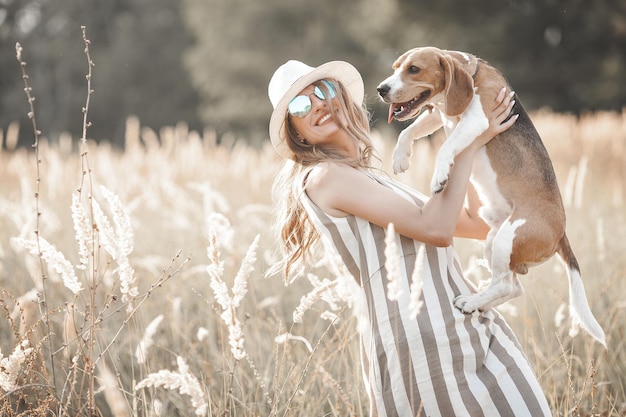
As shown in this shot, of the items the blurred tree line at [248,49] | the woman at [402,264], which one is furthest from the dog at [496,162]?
the blurred tree line at [248,49]

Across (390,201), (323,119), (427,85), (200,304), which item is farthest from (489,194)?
(200,304)

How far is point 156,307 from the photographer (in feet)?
14.5

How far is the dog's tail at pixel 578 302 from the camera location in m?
2.77

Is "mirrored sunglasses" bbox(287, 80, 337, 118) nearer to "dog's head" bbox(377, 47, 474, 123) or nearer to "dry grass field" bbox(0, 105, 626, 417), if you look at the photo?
"dog's head" bbox(377, 47, 474, 123)

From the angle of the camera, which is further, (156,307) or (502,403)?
(156,307)

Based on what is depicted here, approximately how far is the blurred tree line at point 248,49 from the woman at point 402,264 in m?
18.4

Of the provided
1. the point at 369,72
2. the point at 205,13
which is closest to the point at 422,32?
the point at 369,72

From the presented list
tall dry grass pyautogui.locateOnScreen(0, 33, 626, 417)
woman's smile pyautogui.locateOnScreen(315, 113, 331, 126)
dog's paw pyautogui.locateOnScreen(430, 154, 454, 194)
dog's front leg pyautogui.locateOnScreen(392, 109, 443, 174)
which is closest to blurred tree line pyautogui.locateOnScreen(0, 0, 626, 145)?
tall dry grass pyautogui.locateOnScreen(0, 33, 626, 417)

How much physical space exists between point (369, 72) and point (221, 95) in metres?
7.27

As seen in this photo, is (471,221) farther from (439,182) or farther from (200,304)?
(200,304)

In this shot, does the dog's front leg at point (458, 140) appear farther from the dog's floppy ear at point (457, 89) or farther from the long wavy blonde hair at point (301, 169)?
the long wavy blonde hair at point (301, 169)

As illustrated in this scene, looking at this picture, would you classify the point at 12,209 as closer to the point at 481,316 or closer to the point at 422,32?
the point at 481,316

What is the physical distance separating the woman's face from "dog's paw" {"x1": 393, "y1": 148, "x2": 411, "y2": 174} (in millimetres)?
276

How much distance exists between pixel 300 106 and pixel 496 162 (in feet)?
2.81
